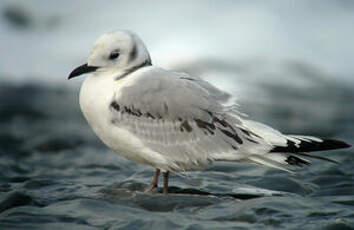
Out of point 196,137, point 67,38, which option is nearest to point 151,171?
point 196,137

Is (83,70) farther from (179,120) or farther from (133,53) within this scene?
(179,120)

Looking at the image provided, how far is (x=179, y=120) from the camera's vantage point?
5.72 m

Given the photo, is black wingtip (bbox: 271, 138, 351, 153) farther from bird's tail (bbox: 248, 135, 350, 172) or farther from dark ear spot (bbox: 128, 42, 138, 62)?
dark ear spot (bbox: 128, 42, 138, 62)

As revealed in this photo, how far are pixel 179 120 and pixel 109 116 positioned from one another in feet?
1.83

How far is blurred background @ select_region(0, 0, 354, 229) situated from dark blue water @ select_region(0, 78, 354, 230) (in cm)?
2

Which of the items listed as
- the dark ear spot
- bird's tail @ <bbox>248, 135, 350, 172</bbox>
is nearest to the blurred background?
bird's tail @ <bbox>248, 135, 350, 172</bbox>

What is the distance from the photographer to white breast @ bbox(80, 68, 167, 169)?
18.4 ft

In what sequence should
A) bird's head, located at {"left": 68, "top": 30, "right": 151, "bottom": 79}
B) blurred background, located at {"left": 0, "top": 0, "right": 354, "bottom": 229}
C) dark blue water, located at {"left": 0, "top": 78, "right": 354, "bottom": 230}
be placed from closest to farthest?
dark blue water, located at {"left": 0, "top": 78, "right": 354, "bottom": 230} → blurred background, located at {"left": 0, "top": 0, "right": 354, "bottom": 229} → bird's head, located at {"left": 68, "top": 30, "right": 151, "bottom": 79}

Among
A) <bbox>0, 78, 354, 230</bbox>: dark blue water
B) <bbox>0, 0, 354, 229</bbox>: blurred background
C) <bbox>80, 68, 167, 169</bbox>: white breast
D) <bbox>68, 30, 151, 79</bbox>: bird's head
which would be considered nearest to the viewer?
<bbox>0, 78, 354, 230</bbox>: dark blue water

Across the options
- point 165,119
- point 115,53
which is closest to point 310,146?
point 165,119

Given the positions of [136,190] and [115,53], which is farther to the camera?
[136,190]

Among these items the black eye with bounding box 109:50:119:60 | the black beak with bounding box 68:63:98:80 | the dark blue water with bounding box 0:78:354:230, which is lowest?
the dark blue water with bounding box 0:78:354:230

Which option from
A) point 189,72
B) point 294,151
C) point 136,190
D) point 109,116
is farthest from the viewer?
point 189,72

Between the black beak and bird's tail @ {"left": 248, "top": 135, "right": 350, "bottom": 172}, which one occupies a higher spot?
the black beak
